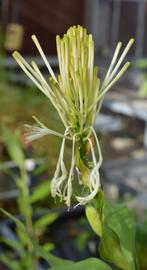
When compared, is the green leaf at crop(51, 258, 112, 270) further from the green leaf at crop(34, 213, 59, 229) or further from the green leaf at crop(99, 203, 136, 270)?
the green leaf at crop(34, 213, 59, 229)

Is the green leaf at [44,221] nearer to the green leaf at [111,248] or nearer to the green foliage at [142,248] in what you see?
the green foliage at [142,248]

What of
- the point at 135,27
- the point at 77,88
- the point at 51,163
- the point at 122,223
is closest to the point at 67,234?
the point at 51,163

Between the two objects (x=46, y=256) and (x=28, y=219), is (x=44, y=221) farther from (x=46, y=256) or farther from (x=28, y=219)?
(x=46, y=256)

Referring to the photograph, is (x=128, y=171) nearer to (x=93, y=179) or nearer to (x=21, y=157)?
(x=21, y=157)

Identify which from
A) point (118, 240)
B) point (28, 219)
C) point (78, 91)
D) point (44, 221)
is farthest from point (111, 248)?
point (44, 221)

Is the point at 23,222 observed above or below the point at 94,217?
below

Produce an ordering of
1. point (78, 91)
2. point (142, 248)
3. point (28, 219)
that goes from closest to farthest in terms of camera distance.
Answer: point (78, 91) → point (142, 248) → point (28, 219)
